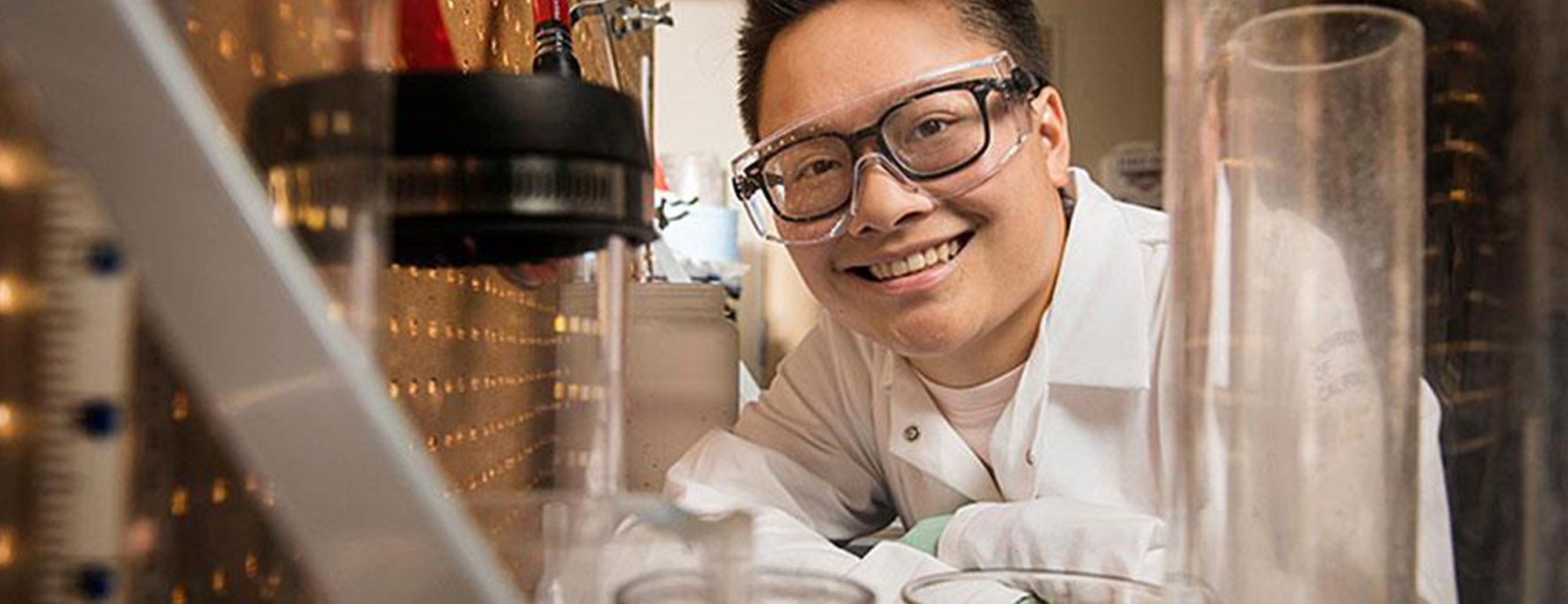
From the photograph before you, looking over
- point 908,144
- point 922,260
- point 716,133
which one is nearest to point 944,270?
point 922,260

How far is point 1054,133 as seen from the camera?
1.07m

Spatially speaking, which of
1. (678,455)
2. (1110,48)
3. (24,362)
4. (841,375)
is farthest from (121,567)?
(1110,48)

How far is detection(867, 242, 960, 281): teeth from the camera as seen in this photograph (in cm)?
96

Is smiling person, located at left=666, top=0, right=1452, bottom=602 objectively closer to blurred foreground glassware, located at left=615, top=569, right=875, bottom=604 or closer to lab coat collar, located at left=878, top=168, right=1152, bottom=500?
lab coat collar, located at left=878, top=168, right=1152, bottom=500

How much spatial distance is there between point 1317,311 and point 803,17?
0.70 metres

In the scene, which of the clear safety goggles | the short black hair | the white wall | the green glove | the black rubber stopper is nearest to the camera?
the black rubber stopper

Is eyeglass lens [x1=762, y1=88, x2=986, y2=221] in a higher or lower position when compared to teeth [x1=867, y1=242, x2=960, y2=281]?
higher

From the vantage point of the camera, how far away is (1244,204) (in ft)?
1.18

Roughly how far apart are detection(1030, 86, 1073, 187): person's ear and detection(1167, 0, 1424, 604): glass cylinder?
671 millimetres

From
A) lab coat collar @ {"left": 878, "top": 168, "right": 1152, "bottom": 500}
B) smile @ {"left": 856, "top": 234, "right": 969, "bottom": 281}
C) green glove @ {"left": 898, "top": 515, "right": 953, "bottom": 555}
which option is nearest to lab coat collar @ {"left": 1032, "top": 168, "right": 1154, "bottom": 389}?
lab coat collar @ {"left": 878, "top": 168, "right": 1152, "bottom": 500}

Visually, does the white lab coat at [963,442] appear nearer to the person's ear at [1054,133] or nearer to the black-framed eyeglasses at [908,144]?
the person's ear at [1054,133]

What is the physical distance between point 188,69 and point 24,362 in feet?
0.19

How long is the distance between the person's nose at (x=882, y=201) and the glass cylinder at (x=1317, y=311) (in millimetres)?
537

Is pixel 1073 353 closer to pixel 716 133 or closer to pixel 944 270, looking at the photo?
pixel 944 270
